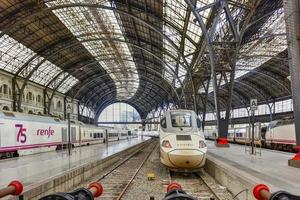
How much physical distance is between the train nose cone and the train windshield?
2499 millimetres

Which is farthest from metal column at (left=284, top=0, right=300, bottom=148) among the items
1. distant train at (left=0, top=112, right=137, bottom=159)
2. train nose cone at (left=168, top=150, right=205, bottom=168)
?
distant train at (left=0, top=112, right=137, bottom=159)

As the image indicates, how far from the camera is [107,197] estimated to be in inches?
615

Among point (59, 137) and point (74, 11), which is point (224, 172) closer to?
point (59, 137)

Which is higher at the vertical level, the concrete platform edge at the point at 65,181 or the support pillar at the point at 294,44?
the support pillar at the point at 294,44

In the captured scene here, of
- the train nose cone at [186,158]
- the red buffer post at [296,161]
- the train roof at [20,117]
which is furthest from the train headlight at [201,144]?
the train roof at [20,117]

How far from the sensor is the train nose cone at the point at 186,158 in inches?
747

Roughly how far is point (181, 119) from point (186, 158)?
10.3 feet

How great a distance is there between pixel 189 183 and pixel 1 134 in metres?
16.2

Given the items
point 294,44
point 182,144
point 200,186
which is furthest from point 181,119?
point 294,44

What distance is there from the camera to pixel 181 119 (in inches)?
853

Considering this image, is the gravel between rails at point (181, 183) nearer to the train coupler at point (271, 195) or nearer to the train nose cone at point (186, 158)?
the train nose cone at point (186, 158)

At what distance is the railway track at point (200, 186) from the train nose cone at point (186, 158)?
87cm

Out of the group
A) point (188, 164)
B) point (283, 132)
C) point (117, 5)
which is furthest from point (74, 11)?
point (188, 164)

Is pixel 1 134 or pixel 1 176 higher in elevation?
pixel 1 134
